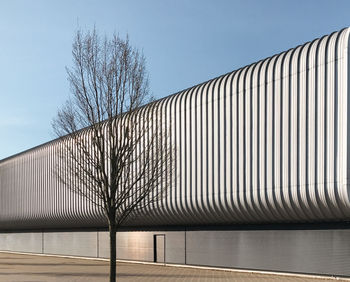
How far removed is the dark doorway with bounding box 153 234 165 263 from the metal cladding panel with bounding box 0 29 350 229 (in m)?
1.37

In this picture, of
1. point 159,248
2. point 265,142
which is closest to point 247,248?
point 265,142

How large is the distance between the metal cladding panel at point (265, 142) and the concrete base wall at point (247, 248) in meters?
0.84

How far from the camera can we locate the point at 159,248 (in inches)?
1319

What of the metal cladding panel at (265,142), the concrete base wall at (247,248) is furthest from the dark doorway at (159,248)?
the metal cladding panel at (265,142)

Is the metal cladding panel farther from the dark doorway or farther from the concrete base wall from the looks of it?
the dark doorway

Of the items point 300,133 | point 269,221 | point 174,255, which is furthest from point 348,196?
point 174,255

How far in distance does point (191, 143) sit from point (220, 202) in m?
3.87

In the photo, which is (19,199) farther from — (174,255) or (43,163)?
(174,255)

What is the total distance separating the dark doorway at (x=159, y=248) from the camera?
3312cm

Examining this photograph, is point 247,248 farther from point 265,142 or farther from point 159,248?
point 159,248

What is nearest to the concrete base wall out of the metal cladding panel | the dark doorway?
the dark doorway

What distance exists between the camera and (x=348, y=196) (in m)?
20.6

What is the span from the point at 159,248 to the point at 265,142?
1251 cm

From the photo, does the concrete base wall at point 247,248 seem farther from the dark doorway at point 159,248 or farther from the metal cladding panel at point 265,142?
the metal cladding panel at point 265,142
